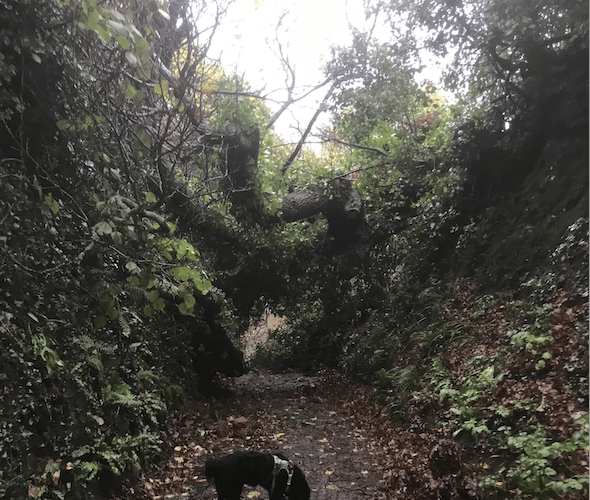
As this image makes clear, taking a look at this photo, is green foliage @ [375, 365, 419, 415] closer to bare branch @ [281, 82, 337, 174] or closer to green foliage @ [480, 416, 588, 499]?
green foliage @ [480, 416, 588, 499]

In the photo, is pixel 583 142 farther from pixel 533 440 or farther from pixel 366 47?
pixel 366 47

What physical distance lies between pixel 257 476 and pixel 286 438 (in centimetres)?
260

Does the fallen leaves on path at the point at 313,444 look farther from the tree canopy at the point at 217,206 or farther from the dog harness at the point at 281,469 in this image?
the dog harness at the point at 281,469

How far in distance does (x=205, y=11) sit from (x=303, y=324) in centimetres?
980

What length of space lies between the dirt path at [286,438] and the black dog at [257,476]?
61 cm

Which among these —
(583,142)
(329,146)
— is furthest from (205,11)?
(329,146)

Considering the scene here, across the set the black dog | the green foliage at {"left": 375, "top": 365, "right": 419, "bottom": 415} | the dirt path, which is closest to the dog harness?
the black dog

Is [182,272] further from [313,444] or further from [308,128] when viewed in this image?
[308,128]

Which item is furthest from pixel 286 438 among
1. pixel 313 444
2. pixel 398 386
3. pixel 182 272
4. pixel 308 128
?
pixel 308 128

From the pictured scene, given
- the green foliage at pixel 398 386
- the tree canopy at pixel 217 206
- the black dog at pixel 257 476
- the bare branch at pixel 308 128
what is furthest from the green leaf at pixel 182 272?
the bare branch at pixel 308 128

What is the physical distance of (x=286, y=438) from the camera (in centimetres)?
624

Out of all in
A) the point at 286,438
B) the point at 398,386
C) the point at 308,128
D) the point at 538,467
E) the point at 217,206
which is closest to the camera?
A: the point at 538,467

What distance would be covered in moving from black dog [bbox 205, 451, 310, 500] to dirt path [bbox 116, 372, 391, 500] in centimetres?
61

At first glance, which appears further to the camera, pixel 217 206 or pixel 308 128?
pixel 308 128
